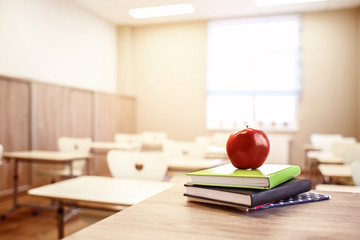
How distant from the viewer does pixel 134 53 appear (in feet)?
28.4

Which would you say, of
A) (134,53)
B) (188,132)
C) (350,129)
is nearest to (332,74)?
(350,129)

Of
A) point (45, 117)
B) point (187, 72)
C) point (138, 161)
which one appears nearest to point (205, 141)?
point (138, 161)

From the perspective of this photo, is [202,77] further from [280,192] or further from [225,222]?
[225,222]

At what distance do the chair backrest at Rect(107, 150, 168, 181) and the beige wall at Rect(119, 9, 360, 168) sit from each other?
5.81 metres

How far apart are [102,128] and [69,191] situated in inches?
213

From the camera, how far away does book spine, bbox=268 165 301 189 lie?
0.81 meters

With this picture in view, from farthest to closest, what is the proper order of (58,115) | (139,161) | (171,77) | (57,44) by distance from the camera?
(171,77) → (57,44) → (58,115) → (139,161)

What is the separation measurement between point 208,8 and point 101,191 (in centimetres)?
629

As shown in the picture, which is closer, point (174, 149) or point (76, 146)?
point (174, 149)

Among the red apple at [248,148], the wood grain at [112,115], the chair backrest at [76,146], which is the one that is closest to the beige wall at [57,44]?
the wood grain at [112,115]

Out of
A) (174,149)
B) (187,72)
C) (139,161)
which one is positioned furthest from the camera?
(187,72)

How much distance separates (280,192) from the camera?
854 millimetres

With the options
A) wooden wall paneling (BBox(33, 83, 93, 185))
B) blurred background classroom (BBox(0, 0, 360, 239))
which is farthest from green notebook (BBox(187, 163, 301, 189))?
wooden wall paneling (BBox(33, 83, 93, 185))

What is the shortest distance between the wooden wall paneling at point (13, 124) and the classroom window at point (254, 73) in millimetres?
4346
